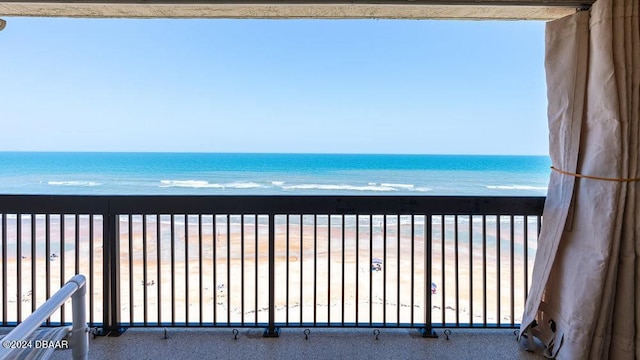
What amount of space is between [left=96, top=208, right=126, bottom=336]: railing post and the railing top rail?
94 millimetres

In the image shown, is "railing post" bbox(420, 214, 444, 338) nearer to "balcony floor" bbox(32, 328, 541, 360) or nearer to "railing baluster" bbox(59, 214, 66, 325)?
"balcony floor" bbox(32, 328, 541, 360)

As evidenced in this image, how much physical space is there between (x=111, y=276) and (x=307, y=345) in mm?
1262

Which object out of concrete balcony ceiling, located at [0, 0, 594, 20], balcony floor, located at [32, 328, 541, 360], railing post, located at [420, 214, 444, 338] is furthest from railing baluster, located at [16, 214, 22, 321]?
railing post, located at [420, 214, 444, 338]

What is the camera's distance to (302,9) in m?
1.75

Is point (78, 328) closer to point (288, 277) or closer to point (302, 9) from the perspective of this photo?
point (288, 277)

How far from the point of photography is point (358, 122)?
1219 cm

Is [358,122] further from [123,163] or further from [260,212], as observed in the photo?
[123,163]

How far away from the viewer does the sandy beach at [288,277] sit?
6.47 ft

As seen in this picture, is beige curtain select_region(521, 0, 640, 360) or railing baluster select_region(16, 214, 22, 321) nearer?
beige curtain select_region(521, 0, 640, 360)

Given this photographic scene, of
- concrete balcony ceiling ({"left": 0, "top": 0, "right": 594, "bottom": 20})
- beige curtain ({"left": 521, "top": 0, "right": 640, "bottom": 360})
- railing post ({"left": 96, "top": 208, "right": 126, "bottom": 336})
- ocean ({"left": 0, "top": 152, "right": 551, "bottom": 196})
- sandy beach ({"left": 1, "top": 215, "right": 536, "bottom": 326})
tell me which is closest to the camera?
beige curtain ({"left": 521, "top": 0, "right": 640, "bottom": 360})

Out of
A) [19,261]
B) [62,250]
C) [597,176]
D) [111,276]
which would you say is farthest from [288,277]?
[597,176]

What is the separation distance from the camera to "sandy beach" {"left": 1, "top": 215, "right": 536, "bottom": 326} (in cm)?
197

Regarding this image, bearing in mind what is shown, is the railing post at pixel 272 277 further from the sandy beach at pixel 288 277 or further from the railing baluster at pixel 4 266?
the railing baluster at pixel 4 266

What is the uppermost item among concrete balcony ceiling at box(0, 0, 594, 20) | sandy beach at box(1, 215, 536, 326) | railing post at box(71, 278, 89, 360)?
concrete balcony ceiling at box(0, 0, 594, 20)
